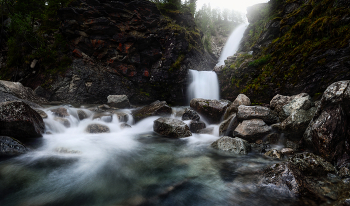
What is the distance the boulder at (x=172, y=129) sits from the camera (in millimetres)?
7445

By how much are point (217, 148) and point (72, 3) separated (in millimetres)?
17978

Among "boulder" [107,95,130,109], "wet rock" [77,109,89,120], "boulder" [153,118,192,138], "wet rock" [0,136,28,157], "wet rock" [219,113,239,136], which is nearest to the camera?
"wet rock" [0,136,28,157]

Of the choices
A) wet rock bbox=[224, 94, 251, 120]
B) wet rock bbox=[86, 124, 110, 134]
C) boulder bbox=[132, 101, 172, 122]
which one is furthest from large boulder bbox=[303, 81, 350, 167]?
wet rock bbox=[86, 124, 110, 134]

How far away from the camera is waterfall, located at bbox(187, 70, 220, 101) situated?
14467 millimetres

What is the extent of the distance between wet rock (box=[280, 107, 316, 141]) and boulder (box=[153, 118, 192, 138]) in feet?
12.9

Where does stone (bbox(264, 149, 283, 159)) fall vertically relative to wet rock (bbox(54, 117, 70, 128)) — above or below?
below

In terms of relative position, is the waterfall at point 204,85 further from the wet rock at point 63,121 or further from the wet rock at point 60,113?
the wet rock at point 63,121

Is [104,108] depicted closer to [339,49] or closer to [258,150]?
[258,150]

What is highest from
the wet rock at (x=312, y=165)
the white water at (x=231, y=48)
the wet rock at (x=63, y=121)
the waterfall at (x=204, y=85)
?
the white water at (x=231, y=48)

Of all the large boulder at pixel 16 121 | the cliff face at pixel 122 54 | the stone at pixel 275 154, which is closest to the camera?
the stone at pixel 275 154

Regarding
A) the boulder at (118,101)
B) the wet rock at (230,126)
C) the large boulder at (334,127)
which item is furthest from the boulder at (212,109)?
the boulder at (118,101)

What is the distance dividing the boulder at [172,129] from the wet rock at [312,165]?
177 inches

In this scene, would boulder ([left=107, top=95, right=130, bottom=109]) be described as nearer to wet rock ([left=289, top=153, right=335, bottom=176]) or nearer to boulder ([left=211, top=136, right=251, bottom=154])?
boulder ([left=211, top=136, right=251, bottom=154])

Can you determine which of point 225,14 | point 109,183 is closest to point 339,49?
point 109,183
